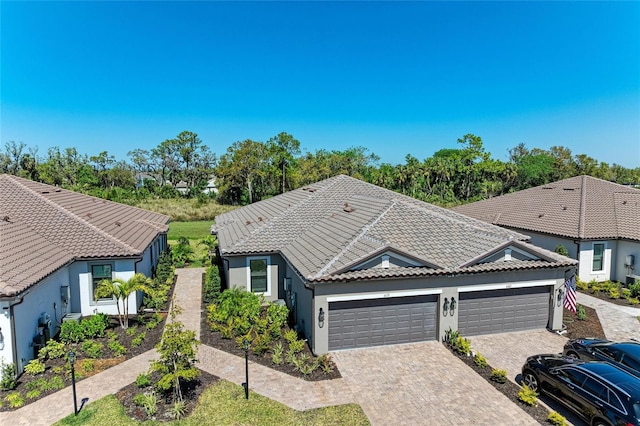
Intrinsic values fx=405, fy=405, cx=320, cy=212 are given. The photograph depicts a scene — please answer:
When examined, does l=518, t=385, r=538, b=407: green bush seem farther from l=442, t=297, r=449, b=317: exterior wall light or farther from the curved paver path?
the curved paver path

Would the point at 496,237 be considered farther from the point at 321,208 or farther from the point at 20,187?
the point at 20,187

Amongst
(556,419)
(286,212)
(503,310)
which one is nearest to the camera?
(556,419)

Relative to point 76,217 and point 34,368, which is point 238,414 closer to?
point 34,368

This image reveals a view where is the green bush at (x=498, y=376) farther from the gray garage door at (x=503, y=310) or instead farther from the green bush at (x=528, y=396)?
the gray garage door at (x=503, y=310)

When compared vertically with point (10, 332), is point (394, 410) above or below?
below

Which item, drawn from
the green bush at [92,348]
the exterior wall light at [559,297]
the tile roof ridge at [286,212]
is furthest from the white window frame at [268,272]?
the exterior wall light at [559,297]

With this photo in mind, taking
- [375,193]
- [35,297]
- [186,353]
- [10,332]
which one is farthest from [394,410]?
[375,193]

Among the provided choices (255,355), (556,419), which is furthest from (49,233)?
(556,419)
